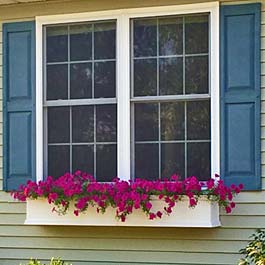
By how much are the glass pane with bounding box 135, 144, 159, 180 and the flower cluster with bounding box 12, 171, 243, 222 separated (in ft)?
0.52

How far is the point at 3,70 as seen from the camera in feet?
22.0

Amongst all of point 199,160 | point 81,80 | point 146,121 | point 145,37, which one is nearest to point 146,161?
point 146,121

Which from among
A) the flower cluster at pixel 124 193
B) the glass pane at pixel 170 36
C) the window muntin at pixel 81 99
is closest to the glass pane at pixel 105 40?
the window muntin at pixel 81 99

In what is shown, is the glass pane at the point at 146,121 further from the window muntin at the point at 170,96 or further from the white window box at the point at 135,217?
the white window box at the point at 135,217

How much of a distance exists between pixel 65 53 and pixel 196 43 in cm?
127

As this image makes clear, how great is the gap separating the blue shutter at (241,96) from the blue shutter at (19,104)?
5.98 ft

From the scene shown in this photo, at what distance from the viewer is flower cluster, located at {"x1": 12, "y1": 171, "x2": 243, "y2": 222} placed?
581 cm

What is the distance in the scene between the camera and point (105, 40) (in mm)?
6434

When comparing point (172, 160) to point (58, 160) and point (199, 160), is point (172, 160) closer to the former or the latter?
point (199, 160)

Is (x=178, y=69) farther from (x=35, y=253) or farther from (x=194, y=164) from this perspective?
(x=35, y=253)

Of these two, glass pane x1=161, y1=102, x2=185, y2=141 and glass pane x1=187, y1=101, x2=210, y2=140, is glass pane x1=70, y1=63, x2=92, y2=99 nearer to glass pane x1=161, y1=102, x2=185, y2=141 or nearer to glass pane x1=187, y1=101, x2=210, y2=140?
glass pane x1=161, y1=102, x2=185, y2=141

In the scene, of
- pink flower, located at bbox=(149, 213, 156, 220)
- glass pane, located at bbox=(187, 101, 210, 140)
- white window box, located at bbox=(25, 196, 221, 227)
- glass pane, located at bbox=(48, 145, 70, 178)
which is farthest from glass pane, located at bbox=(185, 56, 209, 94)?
glass pane, located at bbox=(48, 145, 70, 178)

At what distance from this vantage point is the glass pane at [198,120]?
6.09 m

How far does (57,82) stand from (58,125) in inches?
16.0
